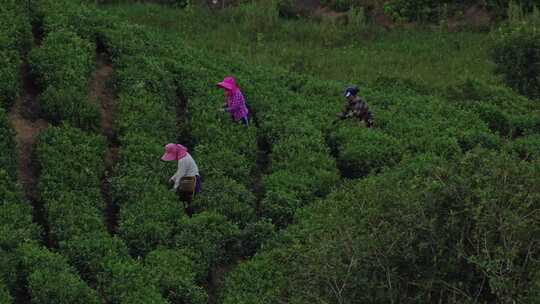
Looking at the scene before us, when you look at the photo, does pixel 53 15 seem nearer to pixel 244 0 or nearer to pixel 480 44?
pixel 244 0

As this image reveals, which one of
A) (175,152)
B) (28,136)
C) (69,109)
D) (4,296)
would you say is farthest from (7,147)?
(4,296)

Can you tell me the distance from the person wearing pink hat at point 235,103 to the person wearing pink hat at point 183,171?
241 centimetres

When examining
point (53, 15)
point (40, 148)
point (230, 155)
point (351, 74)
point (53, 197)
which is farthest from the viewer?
point (351, 74)

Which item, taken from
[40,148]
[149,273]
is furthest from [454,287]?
[40,148]

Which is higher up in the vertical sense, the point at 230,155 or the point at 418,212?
the point at 418,212

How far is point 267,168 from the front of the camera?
17.7 m

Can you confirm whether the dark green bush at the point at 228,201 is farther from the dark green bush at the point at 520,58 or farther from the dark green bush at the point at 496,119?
the dark green bush at the point at 520,58

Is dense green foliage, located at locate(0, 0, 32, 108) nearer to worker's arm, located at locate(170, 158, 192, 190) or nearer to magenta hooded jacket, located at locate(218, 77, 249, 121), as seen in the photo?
worker's arm, located at locate(170, 158, 192, 190)

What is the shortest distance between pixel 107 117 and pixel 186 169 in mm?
3137

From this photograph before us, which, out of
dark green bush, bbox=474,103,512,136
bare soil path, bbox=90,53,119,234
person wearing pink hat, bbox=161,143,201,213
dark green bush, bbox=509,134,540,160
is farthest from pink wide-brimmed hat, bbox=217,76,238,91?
dark green bush, bbox=474,103,512,136

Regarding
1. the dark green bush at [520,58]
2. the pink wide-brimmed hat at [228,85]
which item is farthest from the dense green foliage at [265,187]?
the pink wide-brimmed hat at [228,85]

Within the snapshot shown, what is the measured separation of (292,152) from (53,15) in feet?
19.9

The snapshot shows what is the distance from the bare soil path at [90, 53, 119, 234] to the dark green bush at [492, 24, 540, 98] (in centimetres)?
837

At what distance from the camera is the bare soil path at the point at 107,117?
1564cm
